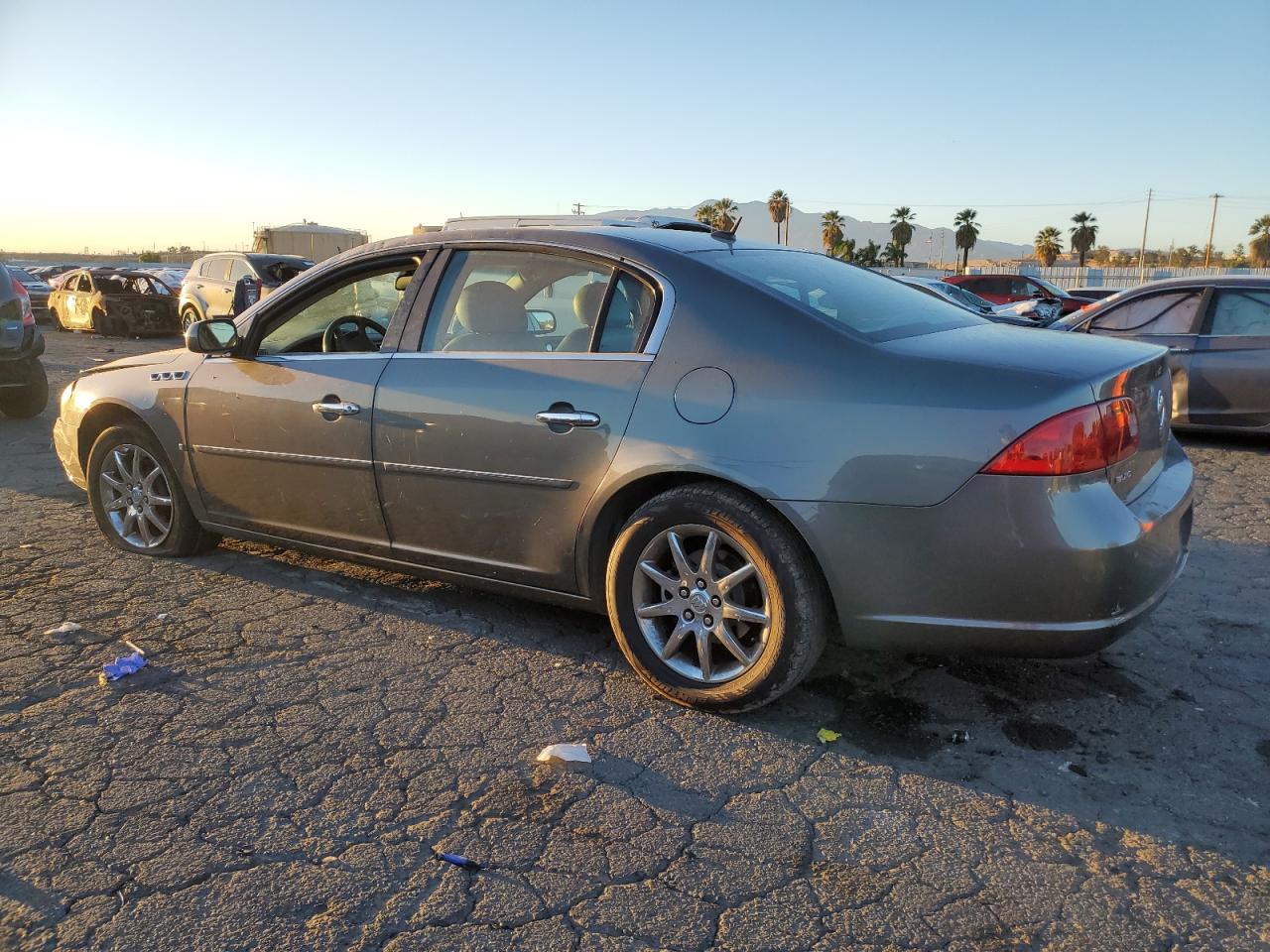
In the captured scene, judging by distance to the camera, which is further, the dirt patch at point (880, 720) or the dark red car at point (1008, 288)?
the dark red car at point (1008, 288)

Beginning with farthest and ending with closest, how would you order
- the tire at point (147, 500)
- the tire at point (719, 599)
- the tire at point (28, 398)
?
1. the tire at point (28, 398)
2. the tire at point (147, 500)
3. the tire at point (719, 599)

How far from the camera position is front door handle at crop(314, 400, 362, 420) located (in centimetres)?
384

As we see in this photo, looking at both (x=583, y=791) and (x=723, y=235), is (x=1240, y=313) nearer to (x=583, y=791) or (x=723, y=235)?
(x=723, y=235)

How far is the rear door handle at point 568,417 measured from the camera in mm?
3275

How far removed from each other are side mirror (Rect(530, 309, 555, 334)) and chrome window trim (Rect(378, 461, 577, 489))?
0.57m

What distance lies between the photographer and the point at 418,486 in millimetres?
3719

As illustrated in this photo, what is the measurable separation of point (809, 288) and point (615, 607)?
4.32 feet

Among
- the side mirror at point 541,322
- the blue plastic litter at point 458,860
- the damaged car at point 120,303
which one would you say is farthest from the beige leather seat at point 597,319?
the damaged car at point 120,303

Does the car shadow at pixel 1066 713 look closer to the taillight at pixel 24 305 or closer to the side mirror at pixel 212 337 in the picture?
the side mirror at pixel 212 337

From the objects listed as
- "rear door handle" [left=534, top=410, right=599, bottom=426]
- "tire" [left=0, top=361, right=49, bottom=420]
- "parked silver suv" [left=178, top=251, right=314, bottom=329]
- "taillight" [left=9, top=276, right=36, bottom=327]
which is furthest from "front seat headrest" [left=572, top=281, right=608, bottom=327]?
"parked silver suv" [left=178, top=251, right=314, bottom=329]

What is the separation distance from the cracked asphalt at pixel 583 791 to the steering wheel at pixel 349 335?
3.89 feet

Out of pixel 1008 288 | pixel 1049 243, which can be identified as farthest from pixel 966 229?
pixel 1008 288

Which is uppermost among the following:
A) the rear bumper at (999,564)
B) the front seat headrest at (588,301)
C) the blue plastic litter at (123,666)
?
the front seat headrest at (588,301)

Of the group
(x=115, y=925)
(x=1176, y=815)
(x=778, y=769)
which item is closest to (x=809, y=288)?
(x=778, y=769)
